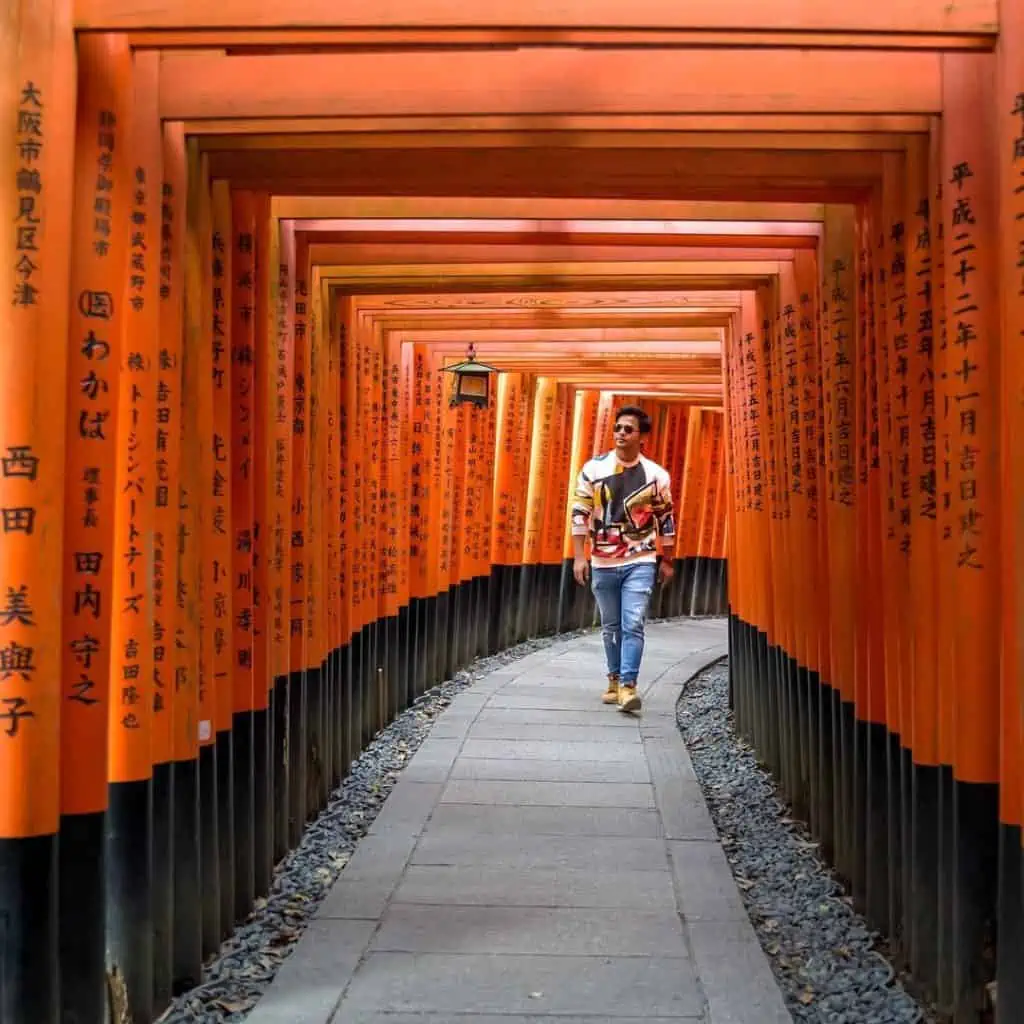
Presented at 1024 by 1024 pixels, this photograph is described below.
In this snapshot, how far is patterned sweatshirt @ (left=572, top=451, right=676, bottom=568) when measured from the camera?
725cm

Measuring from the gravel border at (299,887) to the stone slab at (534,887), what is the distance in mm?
344

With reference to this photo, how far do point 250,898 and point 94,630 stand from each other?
1636 millimetres

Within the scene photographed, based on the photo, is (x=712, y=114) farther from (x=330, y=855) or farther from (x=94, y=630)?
(x=330, y=855)

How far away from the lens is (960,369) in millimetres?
2924

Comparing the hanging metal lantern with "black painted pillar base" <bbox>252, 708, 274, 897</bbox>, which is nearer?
"black painted pillar base" <bbox>252, 708, 274, 897</bbox>

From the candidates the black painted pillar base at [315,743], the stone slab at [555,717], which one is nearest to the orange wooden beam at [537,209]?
the black painted pillar base at [315,743]

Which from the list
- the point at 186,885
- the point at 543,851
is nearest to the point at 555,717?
the point at 543,851

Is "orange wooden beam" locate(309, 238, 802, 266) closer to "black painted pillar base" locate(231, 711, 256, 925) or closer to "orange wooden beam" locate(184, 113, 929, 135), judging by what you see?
"orange wooden beam" locate(184, 113, 929, 135)

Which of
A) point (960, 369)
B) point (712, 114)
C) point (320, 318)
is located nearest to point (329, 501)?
point (320, 318)

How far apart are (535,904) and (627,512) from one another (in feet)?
11.7

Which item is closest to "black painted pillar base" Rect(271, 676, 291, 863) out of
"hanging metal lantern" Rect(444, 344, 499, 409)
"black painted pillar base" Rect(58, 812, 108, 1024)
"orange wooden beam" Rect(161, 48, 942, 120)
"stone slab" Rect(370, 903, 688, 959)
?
"stone slab" Rect(370, 903, 688, 959)

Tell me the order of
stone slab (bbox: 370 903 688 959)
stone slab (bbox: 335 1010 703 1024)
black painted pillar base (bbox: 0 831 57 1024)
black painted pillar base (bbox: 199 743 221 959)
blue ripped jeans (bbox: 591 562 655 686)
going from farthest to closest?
blue ripped jeans (bbox: 591 562 655 686) → stone slab (bbox: 370 903 688 959) → black painted pillar base (bbox: 199 743 221 959) → stone slab (bbox: 335 1010 703 1024) → black painted pillar base (bbox: 0 831 57 1024)

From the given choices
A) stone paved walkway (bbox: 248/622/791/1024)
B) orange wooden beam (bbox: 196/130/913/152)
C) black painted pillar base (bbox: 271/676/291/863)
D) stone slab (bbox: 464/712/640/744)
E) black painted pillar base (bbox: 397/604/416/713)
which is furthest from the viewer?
black painted pillar base (bbox: 397/604/416/713)

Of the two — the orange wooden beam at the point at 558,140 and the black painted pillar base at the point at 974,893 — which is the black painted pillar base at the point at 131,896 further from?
the black painted pillar base at the point at 974,893
